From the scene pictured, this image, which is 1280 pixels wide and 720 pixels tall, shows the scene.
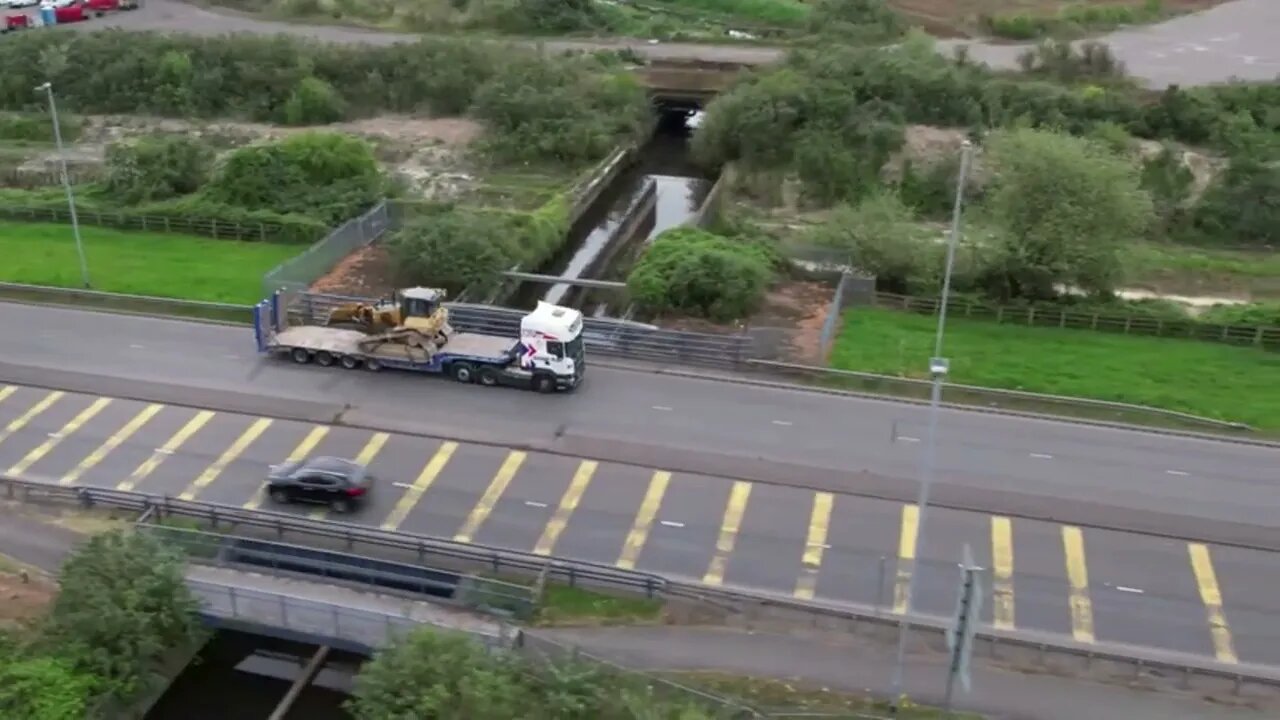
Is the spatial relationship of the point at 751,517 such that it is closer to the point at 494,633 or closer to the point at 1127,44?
the point at 494,633

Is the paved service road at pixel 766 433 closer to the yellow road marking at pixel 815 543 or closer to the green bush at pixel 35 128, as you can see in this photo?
the yellow road marking at pixel 815 543

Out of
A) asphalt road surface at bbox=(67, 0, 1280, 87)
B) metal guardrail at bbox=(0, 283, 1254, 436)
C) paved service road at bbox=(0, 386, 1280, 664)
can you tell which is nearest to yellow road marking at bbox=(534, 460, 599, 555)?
paved service road at bbox=(0, 386, 1280, 664)

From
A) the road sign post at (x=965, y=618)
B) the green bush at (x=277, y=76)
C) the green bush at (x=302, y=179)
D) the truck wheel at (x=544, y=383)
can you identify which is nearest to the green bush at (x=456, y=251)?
the green bush at (x=302, y=179)

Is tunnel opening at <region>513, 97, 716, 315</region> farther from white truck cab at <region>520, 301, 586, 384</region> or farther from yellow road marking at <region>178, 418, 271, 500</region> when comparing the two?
yellow road marking at <region>178, 418, 271, 500</region>

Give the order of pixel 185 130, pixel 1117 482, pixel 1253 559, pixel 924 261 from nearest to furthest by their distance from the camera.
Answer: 1. pixel 1253 559
2. pixel 1117 482
3. pixel 924 261
4. pixel 185 130

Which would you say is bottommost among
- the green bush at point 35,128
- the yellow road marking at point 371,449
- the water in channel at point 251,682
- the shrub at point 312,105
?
the water in channel at point 251,682

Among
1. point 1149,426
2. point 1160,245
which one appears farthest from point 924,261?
point 1160,245
